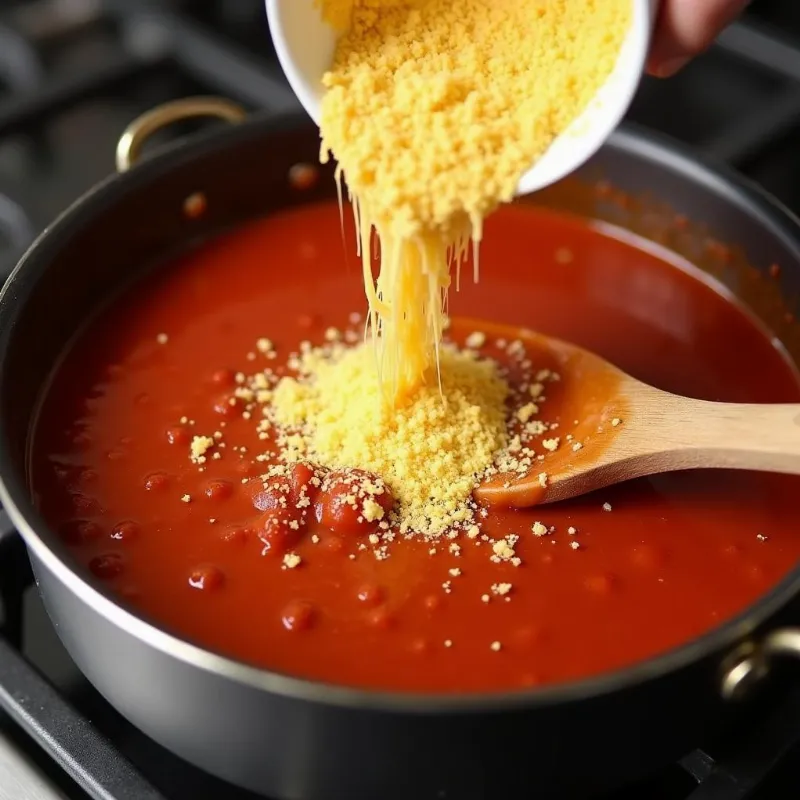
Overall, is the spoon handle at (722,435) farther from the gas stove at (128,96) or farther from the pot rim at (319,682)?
the gas stove at (128,96)

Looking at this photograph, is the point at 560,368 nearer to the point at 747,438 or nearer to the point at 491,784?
the point at 747,438

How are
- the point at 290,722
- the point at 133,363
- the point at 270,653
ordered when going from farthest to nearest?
the point at 133,363
the point at 270,653
the point at 290,722

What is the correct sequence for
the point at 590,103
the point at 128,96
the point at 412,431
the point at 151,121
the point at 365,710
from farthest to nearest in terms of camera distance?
the point at 128,96 < the point at 151,121 < the point at 412,431 < the point at 590,103 < the point at 365,710

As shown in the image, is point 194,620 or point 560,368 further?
point 560,368

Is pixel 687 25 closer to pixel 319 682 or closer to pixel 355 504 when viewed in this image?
pixel 355 504

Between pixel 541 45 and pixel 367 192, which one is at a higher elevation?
pixel 541 45

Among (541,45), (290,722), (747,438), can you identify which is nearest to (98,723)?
(290,722)

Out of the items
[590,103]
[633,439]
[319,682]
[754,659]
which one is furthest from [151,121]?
[754,659]

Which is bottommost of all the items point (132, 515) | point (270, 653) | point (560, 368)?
point (270, 653)
